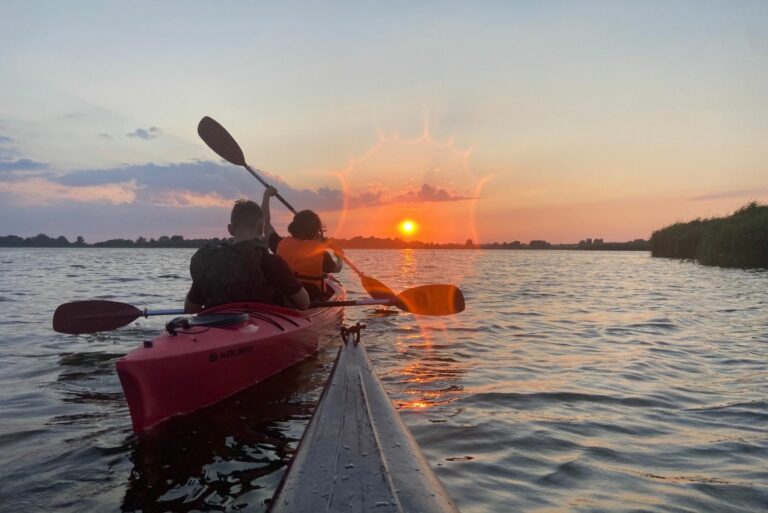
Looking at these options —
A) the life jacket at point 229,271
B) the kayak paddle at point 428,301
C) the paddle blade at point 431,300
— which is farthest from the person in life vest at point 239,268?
the paddle blade at point 431,300

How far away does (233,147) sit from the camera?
9.83 meters

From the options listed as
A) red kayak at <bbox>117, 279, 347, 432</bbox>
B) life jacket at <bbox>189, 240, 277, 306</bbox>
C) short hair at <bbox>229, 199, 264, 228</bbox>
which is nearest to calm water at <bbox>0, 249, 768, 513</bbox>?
red kayak at <bbox>117, 279, 347, 432</bbox>

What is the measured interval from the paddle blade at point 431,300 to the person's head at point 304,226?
1.46m

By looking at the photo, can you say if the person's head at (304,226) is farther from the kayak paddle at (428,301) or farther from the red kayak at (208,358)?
the red kayak at (208,358)

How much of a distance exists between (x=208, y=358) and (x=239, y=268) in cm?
120

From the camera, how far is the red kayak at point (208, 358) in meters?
3.44

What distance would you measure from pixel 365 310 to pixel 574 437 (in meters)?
8.90

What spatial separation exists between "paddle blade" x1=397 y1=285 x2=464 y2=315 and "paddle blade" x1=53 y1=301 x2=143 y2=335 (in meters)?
3.29

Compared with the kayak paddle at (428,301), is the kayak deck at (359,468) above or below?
below

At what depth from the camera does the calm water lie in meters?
2.89

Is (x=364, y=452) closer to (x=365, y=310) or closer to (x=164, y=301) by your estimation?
(x=365, y=310)

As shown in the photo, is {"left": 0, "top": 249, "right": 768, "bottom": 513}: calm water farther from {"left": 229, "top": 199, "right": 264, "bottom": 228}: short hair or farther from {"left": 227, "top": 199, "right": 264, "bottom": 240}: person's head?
{"left": 229, "top": 199, "right": 264, "bottom": 228}: short hair

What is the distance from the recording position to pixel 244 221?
16.4 ft

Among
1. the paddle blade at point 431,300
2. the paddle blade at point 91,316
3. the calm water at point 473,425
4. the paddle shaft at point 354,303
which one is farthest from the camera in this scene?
the paddle blade at point 431,300
